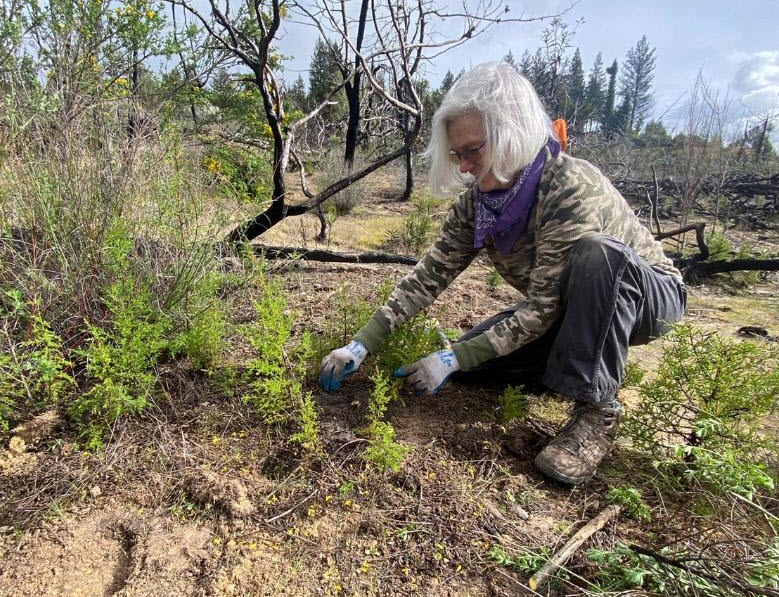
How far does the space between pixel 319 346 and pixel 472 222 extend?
3.01ft

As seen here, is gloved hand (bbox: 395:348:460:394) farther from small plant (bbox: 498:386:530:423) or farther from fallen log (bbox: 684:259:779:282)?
fallen log (bbox: 684:259:779:282)

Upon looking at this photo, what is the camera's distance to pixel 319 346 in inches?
83.9

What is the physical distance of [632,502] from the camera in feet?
4.99

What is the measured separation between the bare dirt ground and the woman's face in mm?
1012

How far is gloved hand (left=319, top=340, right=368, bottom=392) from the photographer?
193cm

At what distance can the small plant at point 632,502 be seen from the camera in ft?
4.89

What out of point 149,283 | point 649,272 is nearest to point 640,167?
point 649,272

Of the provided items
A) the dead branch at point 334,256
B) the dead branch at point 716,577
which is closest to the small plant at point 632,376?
the dead branch at point 716,577

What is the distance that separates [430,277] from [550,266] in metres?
→ 0.56

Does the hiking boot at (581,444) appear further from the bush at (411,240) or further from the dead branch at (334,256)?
the bush at (411,240)

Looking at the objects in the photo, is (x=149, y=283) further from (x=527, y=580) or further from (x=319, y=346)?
(x=527, y=580)

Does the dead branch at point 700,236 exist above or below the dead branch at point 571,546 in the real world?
above

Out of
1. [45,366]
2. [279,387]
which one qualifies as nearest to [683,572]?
[279,387]

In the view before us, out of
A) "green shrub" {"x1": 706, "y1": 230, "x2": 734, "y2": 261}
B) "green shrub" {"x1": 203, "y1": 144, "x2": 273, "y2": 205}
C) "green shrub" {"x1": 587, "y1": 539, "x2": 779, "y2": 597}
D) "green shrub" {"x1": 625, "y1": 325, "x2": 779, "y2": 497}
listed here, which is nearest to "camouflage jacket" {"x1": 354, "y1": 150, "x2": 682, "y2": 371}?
"green shrub" {"x1": 625, "y1": 325, "x2": 779, "y2": 497}
